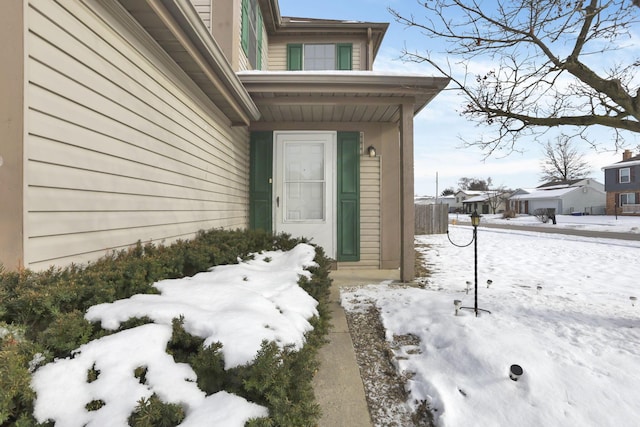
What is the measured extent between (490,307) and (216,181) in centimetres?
359

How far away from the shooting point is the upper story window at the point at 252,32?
18.6 ft

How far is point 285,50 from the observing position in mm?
8109

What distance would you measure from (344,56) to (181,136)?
243 inches

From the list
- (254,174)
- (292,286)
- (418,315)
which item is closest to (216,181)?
(254,174)

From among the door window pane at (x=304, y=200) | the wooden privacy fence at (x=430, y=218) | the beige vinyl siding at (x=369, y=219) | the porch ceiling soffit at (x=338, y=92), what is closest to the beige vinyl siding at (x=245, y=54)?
the porch ceiling soffit at (x=338, y=92)

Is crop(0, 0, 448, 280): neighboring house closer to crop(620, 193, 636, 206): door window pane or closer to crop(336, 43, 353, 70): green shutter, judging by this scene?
crop(336, 43, 353, 70): green shutter

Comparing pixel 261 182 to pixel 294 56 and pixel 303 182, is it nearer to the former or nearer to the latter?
pixel 303 182

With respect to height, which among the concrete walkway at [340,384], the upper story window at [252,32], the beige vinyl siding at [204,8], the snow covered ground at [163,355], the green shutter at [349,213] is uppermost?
the upper story window at [252,32]

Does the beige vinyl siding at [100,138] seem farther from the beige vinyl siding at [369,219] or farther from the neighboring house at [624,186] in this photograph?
the neighboring house at [624,186]

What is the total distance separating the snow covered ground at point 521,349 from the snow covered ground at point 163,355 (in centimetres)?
107

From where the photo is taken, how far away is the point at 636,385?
2006mm

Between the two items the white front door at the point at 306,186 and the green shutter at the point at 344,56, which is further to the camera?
the green shutter at the point at 344,56

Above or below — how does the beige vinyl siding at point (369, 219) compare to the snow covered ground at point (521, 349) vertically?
above

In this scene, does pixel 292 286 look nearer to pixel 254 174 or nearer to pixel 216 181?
pixel 216 181
